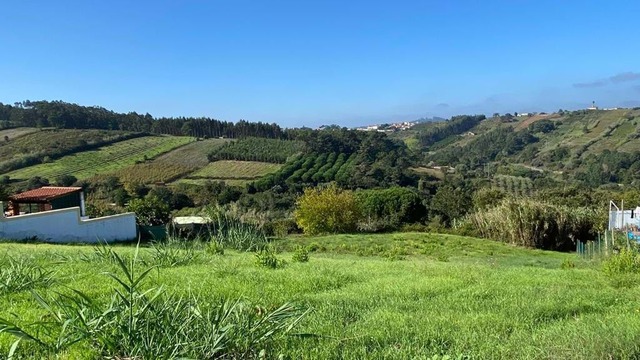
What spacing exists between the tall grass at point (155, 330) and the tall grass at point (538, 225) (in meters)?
27.3

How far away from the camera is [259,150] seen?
8431 cm

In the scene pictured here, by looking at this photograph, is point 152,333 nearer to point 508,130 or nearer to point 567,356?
point 567,356

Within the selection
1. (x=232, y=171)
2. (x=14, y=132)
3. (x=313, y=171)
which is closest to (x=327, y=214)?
(x=313, y=171)

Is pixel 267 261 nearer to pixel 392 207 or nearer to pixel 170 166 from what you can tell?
pixel 392 207

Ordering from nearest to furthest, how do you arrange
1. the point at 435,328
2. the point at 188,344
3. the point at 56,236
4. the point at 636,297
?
the point at 188,344 < the point at 435,328 < the point at 636,297 < the point at 56,236

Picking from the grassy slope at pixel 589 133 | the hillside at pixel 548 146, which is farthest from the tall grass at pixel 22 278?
the grassy slope at pixel 589 133

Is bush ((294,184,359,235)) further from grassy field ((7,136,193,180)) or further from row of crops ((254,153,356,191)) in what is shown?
grassy field ((7,136,193,180))

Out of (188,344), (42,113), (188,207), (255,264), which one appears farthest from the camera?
(42,113)

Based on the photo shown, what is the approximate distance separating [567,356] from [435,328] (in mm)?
967

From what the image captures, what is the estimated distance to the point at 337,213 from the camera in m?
36.3

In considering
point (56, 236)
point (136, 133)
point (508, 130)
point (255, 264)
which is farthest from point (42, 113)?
point (508, 130)

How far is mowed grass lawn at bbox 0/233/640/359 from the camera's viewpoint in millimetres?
3160

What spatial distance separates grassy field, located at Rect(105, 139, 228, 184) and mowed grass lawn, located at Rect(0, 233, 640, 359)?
5712 cm

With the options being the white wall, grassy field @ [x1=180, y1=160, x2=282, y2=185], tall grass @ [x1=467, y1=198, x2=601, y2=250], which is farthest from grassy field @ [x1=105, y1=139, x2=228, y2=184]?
tall grass @ [x1=467, y1=198, x2=601, y2=250]
